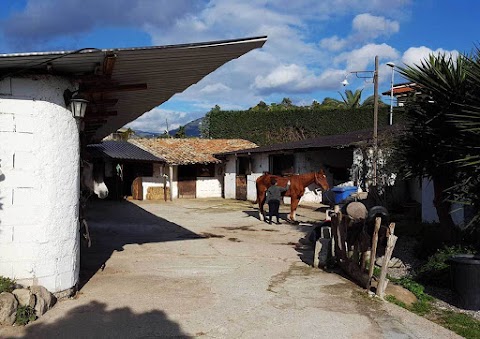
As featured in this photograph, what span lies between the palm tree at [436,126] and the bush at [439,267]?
2.23 feet

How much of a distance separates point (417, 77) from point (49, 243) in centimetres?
695

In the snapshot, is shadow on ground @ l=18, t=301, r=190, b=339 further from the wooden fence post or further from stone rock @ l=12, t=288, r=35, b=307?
the wooden fence post

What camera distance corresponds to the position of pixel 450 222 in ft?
27.4

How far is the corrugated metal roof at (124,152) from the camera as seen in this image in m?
24.5

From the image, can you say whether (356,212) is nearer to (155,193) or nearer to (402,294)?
(402,294)

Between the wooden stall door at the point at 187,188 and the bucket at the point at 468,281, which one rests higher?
the wooden stall door at the point at 187,188

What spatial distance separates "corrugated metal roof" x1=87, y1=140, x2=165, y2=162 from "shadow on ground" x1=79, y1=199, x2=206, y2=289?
20.0 feet

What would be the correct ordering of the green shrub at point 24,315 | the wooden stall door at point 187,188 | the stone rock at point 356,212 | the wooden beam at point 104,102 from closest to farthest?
the green shrub at point 24,315 < the wooden beam at point 104,102 < the stone rock at point 356,212 < the wooden stall door at point 187,188

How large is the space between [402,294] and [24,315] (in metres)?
4.89

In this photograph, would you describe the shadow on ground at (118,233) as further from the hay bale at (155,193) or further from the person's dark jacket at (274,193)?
the hay bale at (155,193)

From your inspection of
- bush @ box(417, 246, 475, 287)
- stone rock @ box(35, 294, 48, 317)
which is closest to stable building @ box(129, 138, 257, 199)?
bush @ box(417, 246, 475, 287)

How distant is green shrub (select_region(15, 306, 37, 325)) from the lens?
4.69m

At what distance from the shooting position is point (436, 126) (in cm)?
809

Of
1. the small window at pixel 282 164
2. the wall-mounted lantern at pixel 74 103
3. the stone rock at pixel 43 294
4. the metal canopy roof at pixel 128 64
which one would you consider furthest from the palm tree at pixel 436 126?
the small window at pixel 282 164
